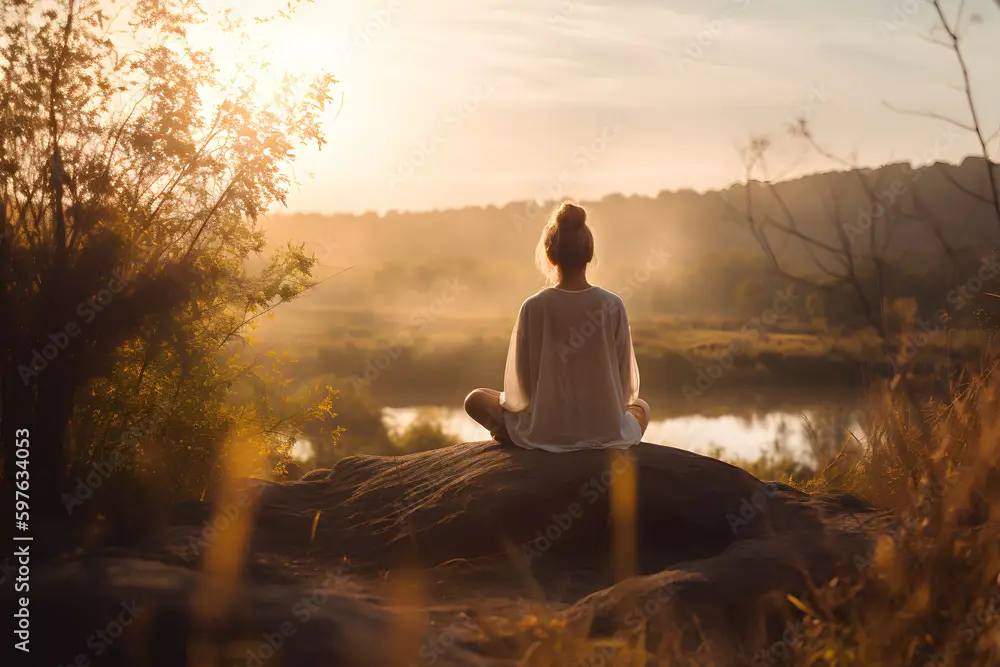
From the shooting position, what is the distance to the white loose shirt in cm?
589

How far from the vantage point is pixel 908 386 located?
179 inches

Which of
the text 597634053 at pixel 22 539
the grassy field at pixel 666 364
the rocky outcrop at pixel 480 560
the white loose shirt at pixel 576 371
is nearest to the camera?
the rocky outcrop at pixel 480 560

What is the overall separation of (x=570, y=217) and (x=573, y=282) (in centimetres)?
47

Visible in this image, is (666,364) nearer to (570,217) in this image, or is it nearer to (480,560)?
(570,217)

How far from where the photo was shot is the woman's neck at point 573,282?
5.94 m

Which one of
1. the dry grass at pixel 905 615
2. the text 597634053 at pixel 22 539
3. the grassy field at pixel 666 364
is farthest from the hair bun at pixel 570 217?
the grassy field at pixel 666 364

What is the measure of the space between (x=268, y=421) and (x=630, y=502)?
3.72m

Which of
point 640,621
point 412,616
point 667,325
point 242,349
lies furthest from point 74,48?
point 667,325

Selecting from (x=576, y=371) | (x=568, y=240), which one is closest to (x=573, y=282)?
(x=568, y=240)

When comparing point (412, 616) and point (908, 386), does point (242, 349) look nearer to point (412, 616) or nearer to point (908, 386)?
point (412, 616)

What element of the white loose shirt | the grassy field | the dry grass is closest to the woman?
the white loose shirt

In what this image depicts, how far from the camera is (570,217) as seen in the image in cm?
577

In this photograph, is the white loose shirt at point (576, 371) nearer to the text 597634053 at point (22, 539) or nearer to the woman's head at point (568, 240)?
the woman's head at point (568, 240)

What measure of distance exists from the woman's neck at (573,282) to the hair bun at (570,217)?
13.9 inches
